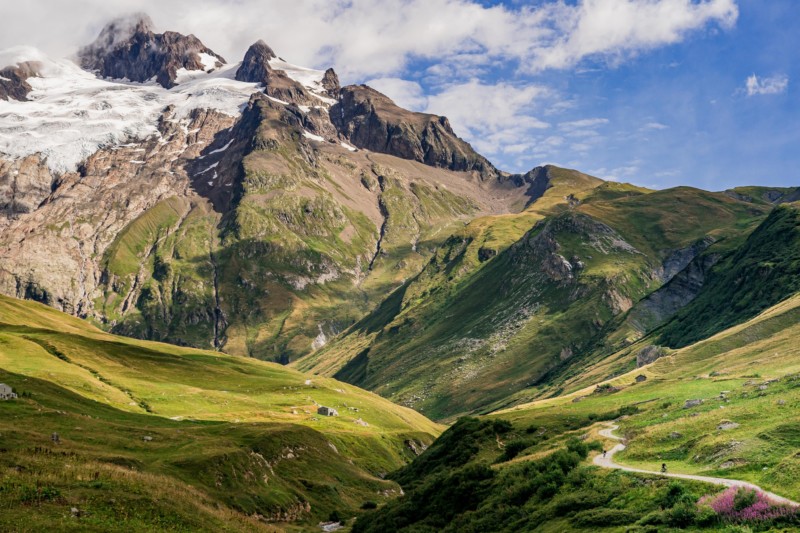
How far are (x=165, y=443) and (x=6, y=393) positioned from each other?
69.4 ft

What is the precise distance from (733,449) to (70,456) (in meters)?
53.5

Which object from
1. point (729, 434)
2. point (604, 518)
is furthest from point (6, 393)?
point (729, 434)

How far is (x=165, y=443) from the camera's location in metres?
80.7

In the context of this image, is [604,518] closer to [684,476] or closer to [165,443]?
[684,476]

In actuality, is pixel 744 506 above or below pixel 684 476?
above

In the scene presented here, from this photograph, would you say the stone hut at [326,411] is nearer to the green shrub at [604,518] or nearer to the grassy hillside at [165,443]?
the grassy hillside at [165,443]

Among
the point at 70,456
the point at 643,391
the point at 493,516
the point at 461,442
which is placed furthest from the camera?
the point at 643,391

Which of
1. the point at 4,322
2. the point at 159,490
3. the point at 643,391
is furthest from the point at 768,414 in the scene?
the point at 4,322

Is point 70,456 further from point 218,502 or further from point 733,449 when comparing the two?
point 733,449

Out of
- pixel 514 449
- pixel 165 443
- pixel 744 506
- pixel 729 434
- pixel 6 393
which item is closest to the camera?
pixel 744 506

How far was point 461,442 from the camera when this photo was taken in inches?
3642

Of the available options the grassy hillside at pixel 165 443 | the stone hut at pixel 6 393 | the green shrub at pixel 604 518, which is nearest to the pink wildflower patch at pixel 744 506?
the green shrub at pixel 604 518

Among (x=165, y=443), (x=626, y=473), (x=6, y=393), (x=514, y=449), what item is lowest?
(x=514, y=449)

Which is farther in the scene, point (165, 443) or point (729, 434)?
point (165, 443)
